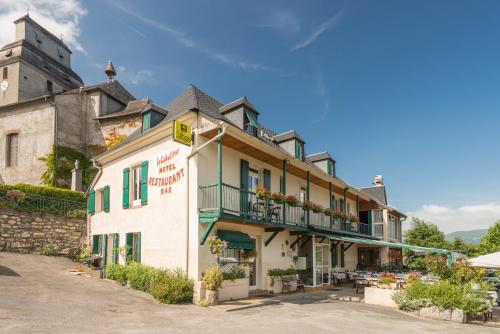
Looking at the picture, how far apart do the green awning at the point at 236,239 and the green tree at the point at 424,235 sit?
1185 inches

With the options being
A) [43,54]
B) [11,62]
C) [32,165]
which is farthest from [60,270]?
[43,54]

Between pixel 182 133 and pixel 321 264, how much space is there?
1008cm

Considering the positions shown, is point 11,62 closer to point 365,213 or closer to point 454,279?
point 365,213

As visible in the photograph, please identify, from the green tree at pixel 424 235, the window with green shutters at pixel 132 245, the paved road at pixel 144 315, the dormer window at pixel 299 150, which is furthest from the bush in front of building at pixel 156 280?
the green tree at pixel 424 235

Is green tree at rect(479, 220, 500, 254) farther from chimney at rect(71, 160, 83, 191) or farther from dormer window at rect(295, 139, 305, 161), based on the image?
chimney at rect(71, 160, 83, 191)

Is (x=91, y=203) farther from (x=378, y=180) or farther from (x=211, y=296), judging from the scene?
(x=378, y=180)

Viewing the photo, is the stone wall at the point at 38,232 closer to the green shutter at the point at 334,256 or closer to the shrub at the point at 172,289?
the shrub at the point at 172,289

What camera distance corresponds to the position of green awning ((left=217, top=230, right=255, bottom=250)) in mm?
12148

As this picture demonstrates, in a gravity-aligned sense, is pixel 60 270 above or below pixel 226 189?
below

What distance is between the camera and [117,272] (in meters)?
14.1

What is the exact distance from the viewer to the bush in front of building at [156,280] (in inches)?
434

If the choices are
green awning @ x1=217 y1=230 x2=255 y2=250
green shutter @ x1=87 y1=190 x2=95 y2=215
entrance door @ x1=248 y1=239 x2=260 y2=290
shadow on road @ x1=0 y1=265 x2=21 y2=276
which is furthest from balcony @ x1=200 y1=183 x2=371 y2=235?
green shutter @ x1=87 y1=190 x2=95 y2=215

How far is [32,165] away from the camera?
2481 centimetres

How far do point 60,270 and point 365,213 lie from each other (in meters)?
20.9
